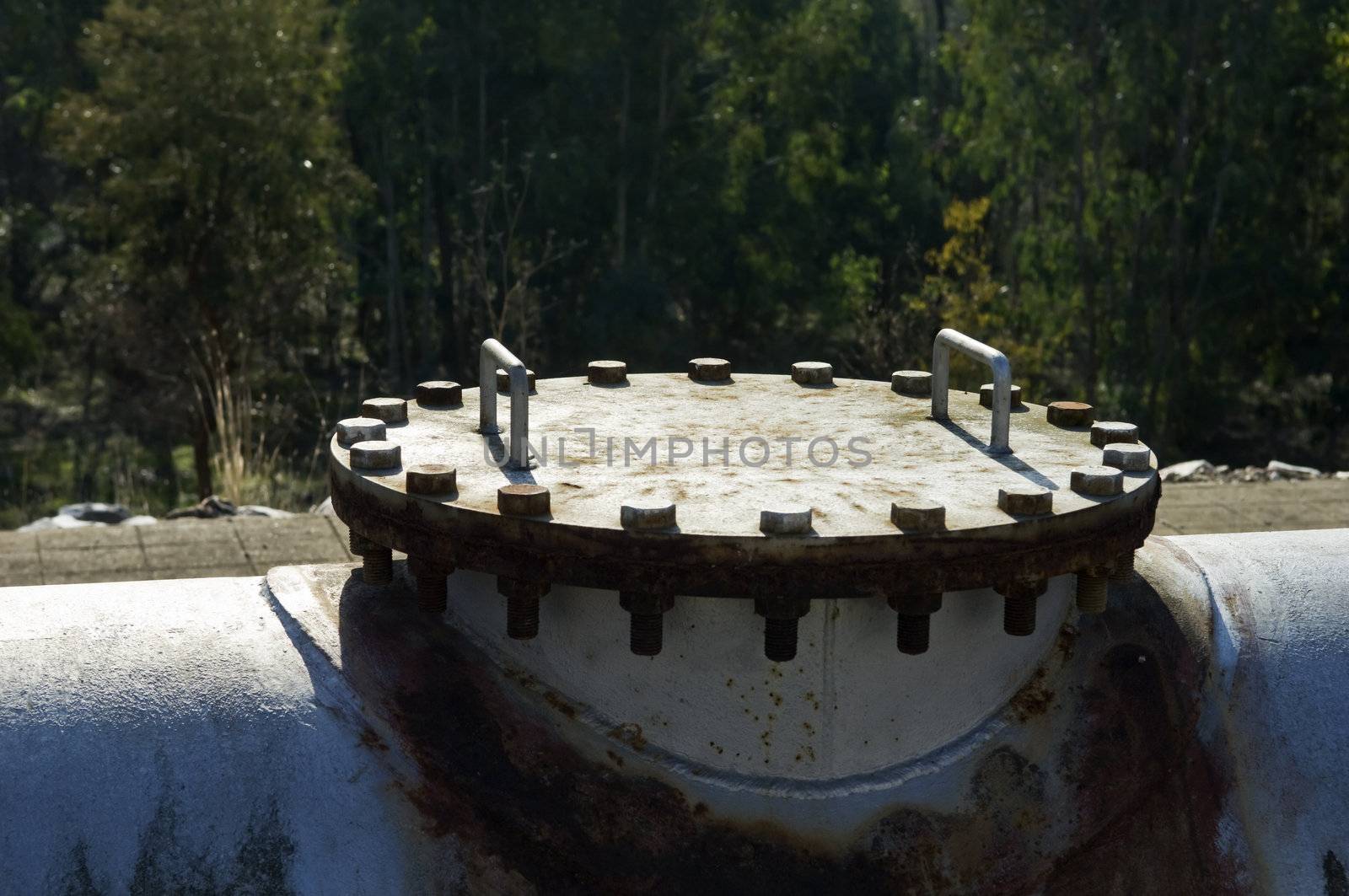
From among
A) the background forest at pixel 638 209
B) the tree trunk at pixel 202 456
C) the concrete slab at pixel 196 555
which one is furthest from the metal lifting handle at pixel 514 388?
the tree trunk at pixel 202 456

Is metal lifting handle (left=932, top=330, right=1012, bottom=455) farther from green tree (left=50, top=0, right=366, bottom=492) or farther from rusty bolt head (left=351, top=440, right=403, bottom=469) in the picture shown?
green tree (left=50, top=0, right=366, bottom=492)

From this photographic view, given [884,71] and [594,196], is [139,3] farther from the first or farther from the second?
[884,71]

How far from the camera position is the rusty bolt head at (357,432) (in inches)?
112

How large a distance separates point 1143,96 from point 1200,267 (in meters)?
1.96

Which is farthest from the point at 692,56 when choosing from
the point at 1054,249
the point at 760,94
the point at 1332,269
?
the point at 1332,269

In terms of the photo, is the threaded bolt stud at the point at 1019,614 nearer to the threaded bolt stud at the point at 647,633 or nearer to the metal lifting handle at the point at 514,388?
the threaded bolt stud at the point at 647,633

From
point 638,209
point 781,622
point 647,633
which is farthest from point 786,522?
point 638,209

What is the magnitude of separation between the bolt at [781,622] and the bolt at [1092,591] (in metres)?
0.54

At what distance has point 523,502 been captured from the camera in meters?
2.35

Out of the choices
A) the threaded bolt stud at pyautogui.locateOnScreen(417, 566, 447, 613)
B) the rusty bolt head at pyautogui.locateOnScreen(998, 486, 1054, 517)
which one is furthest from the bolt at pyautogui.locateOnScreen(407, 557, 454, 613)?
the rusty bolt head at pyautogui.locateOnScreen(998, 486, 1054, 517)

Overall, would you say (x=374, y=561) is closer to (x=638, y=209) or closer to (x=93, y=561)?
(x=93, y=561)

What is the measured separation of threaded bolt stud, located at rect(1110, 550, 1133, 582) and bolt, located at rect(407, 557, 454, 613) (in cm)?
114

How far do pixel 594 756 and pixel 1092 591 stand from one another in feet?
2.95

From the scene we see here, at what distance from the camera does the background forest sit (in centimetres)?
1670
